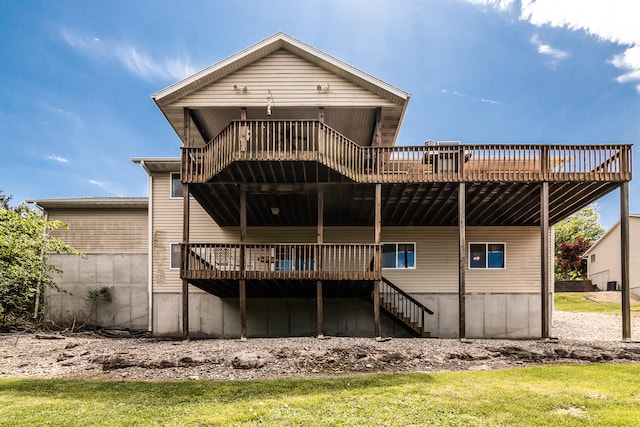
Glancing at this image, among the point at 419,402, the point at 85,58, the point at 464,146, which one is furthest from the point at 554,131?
the point at 419,402

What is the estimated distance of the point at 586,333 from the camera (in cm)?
1644

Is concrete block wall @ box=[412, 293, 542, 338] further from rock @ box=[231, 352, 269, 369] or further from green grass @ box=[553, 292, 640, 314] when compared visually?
green grass @ box=[553, 292, 640, 314]

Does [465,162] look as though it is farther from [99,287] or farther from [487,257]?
[99,287]

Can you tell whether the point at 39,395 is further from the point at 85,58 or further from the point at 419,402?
the point at 85,58

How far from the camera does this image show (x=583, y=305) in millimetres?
28047

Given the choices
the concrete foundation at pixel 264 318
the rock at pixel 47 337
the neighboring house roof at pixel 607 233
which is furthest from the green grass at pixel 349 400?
the neighboring house roof at pixel 607 233

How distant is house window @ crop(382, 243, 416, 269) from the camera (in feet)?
54.8

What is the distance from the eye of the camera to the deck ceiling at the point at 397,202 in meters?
13.3

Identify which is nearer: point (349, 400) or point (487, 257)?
point (349, 400)

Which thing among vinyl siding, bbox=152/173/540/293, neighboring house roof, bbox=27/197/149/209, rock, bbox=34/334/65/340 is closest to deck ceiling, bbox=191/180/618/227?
vinyl siding, bbox=152/173/540/293

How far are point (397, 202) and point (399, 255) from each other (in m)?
3.16

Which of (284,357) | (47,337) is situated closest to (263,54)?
(284,357)

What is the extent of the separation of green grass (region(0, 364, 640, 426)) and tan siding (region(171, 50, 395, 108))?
29.2ft

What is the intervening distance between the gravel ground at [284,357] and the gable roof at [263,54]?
308 inches
